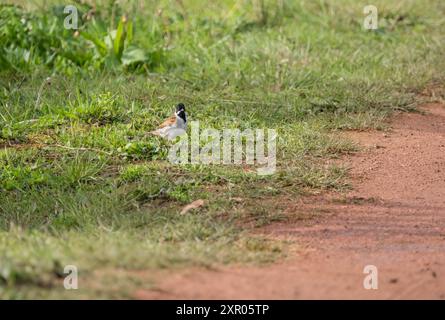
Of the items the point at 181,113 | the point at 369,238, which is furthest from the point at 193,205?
the point at 181,113

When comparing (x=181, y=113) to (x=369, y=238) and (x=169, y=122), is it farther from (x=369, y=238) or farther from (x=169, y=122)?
(x=369, y=238)

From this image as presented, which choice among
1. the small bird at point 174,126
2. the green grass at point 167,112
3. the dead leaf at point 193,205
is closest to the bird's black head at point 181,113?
the small bird at point 174,126

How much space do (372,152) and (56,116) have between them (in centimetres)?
226

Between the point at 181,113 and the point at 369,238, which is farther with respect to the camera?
the point at 181,113

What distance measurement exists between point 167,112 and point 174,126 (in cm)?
61

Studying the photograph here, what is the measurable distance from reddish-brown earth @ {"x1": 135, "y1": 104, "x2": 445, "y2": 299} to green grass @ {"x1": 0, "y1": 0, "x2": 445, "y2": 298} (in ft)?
0.49

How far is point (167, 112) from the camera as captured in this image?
676 centimetres

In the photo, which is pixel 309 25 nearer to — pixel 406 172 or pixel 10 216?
pixel 406 172

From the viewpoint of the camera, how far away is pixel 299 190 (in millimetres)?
5473

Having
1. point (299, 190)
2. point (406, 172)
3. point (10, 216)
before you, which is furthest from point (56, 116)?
point (406, 172)

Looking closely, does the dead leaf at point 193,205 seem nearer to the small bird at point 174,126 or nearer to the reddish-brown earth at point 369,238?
the reddish-brown earth at point 369,238

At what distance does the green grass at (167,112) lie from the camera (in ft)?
14.4

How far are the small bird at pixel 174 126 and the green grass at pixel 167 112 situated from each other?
112mm

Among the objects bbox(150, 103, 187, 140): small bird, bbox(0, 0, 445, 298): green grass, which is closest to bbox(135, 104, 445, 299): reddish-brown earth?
bbox(0, 0, 445, 298): green grass
